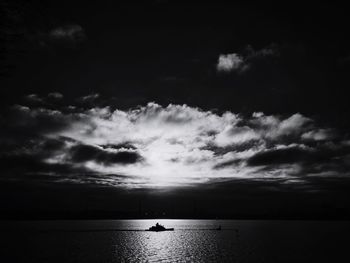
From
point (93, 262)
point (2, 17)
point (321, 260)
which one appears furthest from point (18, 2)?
point (321, 260)

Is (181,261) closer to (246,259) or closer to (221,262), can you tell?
(221,262)

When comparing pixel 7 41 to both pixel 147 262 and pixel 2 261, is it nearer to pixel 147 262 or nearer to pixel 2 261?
pixel 147 262

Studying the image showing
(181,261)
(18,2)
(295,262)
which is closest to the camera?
(18,2)

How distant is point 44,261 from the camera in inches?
3834

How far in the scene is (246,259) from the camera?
103 metres

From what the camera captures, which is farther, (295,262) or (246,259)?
(246,259)

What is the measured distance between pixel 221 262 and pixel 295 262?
66.5 feet

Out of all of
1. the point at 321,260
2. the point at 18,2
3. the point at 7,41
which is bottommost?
the point at 321,260

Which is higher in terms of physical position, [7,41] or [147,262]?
[7,41]

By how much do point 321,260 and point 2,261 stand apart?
91587mm

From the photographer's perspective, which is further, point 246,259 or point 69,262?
point 246,259

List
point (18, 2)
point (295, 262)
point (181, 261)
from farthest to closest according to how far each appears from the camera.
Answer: point (181, 261)
point (295, 262)
point (18, 2)

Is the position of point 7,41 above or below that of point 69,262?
above

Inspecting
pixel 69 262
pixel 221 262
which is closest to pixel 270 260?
pixel 221 262
